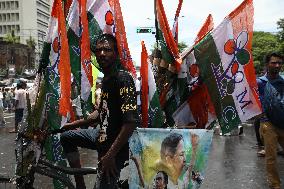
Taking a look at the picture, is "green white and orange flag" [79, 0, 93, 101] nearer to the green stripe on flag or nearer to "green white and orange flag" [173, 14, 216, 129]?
"green white and orange flag" [173, 14, 216, 129]

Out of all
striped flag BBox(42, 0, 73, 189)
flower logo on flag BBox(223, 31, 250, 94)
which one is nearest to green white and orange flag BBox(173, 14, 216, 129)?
flower logo on flag BBox(223, 31, 250, 94)

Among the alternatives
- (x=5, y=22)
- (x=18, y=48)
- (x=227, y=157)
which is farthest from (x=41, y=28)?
(x=227, y=157)

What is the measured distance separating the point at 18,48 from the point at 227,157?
3527 inches

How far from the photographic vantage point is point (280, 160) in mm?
9406

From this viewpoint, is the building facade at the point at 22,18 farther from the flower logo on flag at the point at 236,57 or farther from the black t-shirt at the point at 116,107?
the black t-shirt at the point at 116,107

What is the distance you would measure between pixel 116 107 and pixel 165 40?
3.59ft

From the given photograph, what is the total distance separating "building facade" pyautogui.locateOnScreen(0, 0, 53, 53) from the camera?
141375 mm

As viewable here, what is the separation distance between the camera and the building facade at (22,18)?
141m

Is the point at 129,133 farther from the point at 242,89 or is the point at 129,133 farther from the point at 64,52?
the point at 242,89

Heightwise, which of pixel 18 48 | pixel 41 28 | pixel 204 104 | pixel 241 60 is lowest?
pixel 204 104

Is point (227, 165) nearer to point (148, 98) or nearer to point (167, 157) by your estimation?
point (148, 98)

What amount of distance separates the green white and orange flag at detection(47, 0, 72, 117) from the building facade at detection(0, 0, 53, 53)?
138 m

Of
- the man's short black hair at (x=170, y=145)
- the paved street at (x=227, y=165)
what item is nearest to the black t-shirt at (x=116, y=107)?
the man's short black hair at (x=170, y=145)

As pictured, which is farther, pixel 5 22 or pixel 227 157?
pixel 5 22
